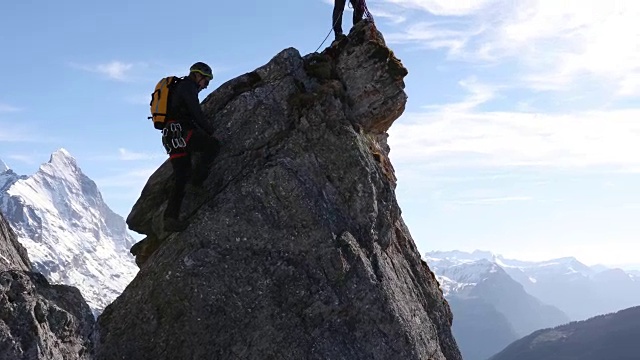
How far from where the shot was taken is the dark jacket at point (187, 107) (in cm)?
2055

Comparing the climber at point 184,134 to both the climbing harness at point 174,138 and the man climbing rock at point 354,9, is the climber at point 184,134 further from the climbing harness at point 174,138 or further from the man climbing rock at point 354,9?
the man climbing rock at point 354,9

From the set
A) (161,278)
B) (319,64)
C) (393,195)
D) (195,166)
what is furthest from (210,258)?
(319,64)

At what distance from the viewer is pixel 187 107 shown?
68.4ft

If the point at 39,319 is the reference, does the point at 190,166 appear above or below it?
above

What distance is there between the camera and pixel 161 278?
19.6 metres

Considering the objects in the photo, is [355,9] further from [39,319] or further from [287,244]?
[39,319]

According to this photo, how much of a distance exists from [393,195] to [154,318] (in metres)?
9.92

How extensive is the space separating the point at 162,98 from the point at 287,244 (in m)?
6.29

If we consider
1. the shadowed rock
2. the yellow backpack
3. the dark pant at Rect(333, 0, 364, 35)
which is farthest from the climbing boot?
the dark pant at Rect(333, 0, 364, 35)

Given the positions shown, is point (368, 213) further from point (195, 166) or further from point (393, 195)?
point (195, 166)

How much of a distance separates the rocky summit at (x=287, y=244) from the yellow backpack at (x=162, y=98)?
2454mm

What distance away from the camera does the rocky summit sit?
18.9m

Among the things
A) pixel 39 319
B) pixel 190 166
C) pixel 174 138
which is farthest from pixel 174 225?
pixel 39 319

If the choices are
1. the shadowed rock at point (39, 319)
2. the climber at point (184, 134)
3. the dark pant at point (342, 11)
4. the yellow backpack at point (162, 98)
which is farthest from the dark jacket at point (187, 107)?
the dark pant at point (342, 11)
